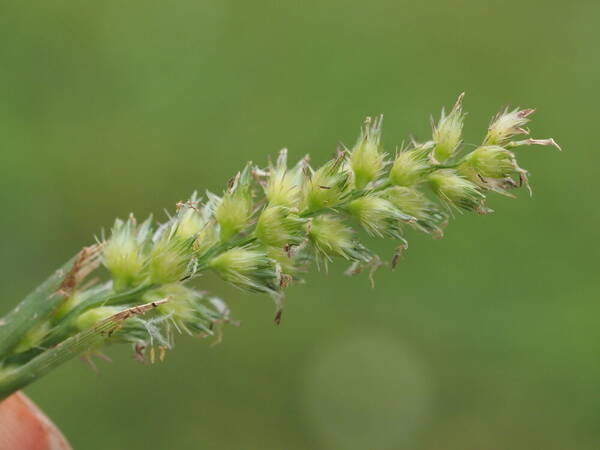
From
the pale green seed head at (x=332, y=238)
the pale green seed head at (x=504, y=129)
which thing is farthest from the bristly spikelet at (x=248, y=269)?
the pale green seed head at (x=504, y=129)

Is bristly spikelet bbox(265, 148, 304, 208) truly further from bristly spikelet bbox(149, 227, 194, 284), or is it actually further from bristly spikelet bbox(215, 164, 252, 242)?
bristly spikelet bbox(149, 227, 194, 284)

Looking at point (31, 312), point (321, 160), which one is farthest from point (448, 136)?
point (321, 160)

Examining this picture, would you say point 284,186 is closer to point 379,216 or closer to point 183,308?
point 379,216

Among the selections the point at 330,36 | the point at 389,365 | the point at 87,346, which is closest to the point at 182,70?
the point at 330,36

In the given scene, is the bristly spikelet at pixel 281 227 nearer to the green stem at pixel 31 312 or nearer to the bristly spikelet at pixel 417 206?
the bristly spikelet at pixel 417 206

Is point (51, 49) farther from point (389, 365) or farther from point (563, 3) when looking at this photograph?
point (563, 3)

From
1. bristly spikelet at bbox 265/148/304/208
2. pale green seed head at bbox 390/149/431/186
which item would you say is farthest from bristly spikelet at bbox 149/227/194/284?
pale green seed head at bbox 390/149/431/186
